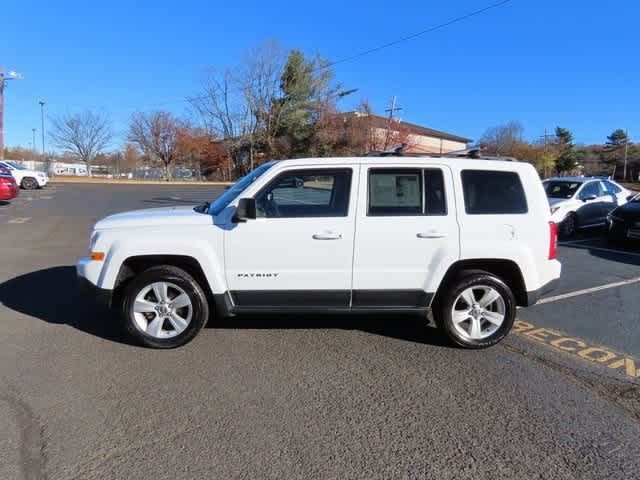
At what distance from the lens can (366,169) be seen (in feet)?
13.0

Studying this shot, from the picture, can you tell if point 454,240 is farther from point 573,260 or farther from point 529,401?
point 573,260

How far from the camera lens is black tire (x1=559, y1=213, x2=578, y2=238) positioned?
1117cm

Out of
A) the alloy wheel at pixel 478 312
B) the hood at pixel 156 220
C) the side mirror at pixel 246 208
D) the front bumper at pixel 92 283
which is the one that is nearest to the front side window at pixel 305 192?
the side mirror at pixel 246 208

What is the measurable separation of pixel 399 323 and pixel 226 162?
5404 centimetres

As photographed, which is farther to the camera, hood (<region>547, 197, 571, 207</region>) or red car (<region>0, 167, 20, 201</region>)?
red car (<region>0, 167, 20, 201</region>)

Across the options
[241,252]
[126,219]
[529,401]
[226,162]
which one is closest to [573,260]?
[529,401]

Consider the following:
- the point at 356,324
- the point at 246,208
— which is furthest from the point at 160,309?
the point at 356,324

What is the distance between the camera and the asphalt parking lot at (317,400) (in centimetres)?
248

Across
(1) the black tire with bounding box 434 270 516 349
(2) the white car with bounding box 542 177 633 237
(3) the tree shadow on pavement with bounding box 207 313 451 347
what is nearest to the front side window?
(3) the tree shadow on pavement with bounding box 207 313 451 347

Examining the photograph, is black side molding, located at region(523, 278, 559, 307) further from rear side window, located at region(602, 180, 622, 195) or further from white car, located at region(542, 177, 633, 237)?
rear side window, located at region(602, 180, 622, 195)

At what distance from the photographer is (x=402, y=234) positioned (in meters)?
3.87

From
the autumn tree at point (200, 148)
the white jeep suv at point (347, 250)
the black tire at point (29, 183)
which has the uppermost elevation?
the autumn tree at point (200, 148)

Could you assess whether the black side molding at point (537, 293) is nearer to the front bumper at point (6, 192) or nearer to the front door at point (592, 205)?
the front door at point (592, 205)

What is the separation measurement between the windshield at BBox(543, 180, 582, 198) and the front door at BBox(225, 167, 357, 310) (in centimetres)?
1016
